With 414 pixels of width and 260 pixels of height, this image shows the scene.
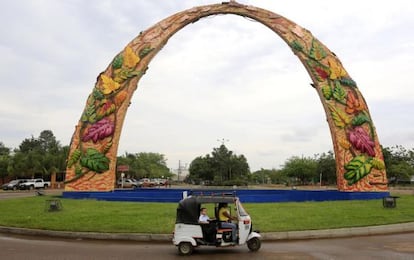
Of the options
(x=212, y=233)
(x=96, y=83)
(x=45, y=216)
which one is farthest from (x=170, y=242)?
(x=96, y=83)

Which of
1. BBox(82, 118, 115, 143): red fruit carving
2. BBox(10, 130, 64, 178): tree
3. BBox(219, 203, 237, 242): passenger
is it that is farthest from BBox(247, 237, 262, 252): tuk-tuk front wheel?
BBox(10, 130, 64, 178): tree

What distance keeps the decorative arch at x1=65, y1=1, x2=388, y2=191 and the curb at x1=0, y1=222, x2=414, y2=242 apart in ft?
47.7

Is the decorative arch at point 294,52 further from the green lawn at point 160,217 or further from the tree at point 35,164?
the tree at point 35,164

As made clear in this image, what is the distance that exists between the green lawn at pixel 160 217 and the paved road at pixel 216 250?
152 cm

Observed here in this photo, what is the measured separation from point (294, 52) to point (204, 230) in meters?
23.4

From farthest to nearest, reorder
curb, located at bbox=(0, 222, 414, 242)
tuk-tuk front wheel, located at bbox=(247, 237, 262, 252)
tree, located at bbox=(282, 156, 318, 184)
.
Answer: tree, located at bbox=(282, 156, 318, 184) → curb, located at bbox=(0, 222, 414, 242) → tuk-tuk front wheel, located at bbox=(247, 237, 262, 252)

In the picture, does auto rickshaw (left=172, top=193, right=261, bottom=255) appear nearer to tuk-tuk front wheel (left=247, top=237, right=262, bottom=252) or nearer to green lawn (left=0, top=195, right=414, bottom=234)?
tuk-tuk front wheel (left=247, top=237, right=262, bottom=252)

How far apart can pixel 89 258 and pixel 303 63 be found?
2473 centimetres

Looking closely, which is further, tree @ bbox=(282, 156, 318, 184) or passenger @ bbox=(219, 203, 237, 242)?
tree @ bbox=(282, 156, 318, 184)

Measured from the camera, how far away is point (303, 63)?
3162 centimetres

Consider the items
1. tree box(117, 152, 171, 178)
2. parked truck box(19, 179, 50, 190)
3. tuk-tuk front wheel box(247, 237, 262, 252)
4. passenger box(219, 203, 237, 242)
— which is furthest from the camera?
tree box(117, 152, 171, 178)

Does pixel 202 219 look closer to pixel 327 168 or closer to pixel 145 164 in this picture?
pixel 327 168

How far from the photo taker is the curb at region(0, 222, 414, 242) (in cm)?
1352

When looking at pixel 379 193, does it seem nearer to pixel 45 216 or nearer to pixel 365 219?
pixel 365 219
